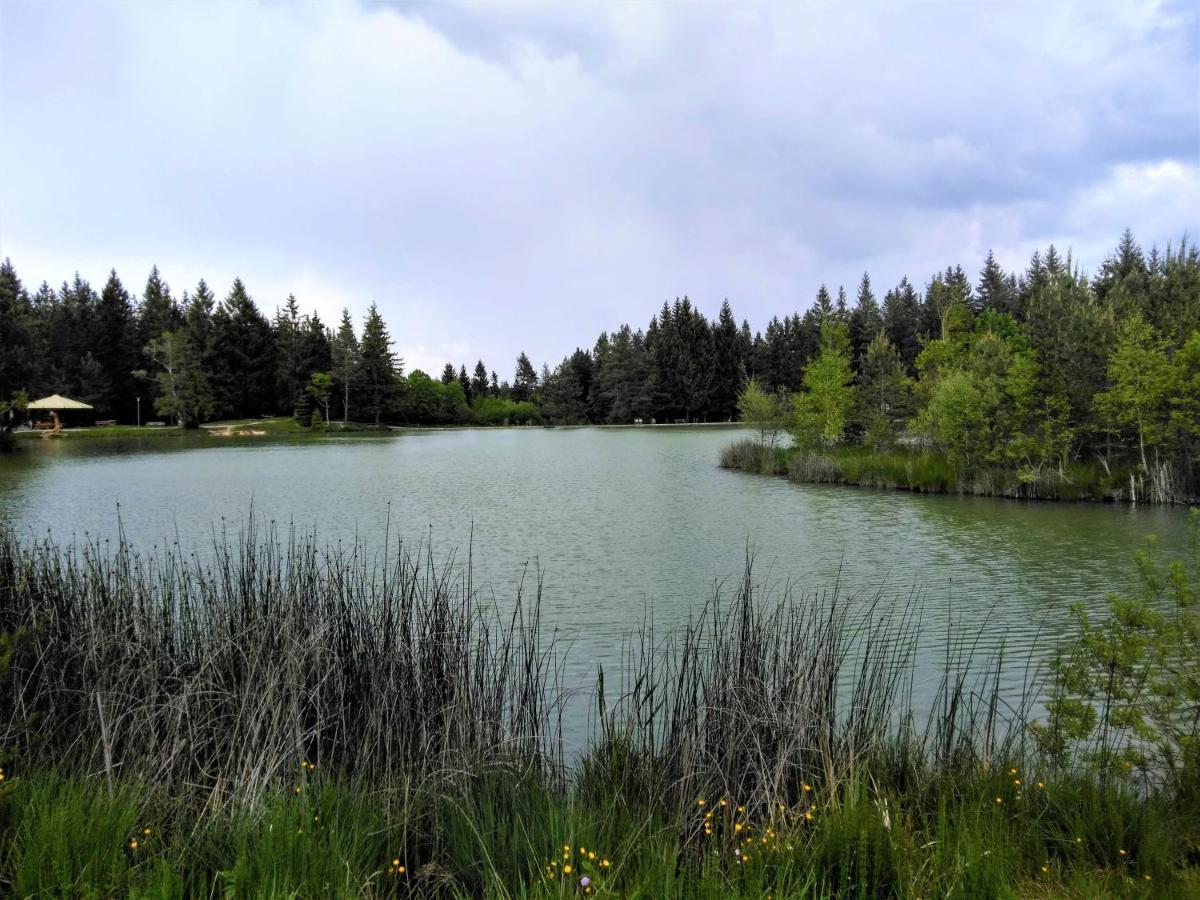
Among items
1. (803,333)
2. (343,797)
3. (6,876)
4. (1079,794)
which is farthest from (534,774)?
(803,333)

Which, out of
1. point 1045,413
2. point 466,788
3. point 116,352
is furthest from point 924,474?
point 116,352

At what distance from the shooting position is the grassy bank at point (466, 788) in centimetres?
263

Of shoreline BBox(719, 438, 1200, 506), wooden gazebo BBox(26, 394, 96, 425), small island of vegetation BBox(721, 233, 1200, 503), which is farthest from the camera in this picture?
wooden gazebo BBox(26, 394, 96, 425)

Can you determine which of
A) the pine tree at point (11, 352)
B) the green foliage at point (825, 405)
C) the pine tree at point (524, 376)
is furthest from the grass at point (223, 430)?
the green foliage at point (825, 405)

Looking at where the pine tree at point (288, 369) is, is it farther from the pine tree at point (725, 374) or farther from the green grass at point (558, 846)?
the green grass at point (558, 846)

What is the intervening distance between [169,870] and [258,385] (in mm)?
68194

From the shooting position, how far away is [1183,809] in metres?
3.39

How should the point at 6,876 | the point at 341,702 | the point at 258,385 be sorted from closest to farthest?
the point at 6,876, the point at 341,702, the point at 258,385

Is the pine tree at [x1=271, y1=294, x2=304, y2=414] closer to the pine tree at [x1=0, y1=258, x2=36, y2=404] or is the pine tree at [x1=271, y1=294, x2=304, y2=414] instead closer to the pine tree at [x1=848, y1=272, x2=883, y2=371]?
the pine tree at [x1=0, y1=258, x2=36, y2=404]

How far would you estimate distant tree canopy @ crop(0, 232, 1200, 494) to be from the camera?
19203mm

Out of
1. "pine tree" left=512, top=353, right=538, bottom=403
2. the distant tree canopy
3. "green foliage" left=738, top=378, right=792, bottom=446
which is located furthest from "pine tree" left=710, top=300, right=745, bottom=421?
"green foliage" left=738, top=378, right=792, bottom=446

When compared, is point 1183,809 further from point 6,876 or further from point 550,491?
point 550,491

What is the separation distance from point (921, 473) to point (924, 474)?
0.32ft

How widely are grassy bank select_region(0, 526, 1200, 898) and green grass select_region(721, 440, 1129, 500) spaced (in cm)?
1674
